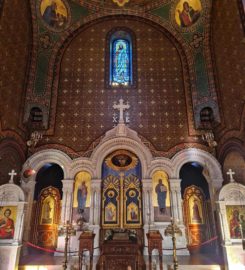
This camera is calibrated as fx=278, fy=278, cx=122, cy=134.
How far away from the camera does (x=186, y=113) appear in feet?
45.7

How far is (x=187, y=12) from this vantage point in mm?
15289

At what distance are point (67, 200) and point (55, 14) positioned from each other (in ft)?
33.2

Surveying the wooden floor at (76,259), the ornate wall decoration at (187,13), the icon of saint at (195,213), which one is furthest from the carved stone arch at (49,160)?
the ornate wall decoration at (187,13)

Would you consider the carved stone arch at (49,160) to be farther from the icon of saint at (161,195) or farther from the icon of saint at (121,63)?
the icon of saint at (121,63)

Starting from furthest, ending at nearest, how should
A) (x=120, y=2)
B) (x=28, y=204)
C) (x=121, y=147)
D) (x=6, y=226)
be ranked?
(x=120, y=2)
(x=121, y=147)
(x=28, y=204)
(x=6, y=226)

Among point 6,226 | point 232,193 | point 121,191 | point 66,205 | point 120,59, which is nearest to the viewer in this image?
point 6,226

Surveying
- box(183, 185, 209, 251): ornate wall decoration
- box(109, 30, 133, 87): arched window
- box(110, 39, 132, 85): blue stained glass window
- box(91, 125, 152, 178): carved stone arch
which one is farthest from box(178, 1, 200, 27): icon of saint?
box(183, 185, 209, 251): ornate wall decoration

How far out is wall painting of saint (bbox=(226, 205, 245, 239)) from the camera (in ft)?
33.0

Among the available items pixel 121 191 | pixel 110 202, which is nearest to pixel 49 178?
pixel 110 202

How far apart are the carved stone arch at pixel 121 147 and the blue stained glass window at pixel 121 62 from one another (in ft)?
11.3

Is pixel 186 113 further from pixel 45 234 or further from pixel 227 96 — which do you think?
pixel 45 234

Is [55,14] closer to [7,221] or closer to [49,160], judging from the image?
[49,160]

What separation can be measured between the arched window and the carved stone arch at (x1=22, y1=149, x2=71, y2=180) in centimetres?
473

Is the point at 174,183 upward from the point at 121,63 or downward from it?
downward
